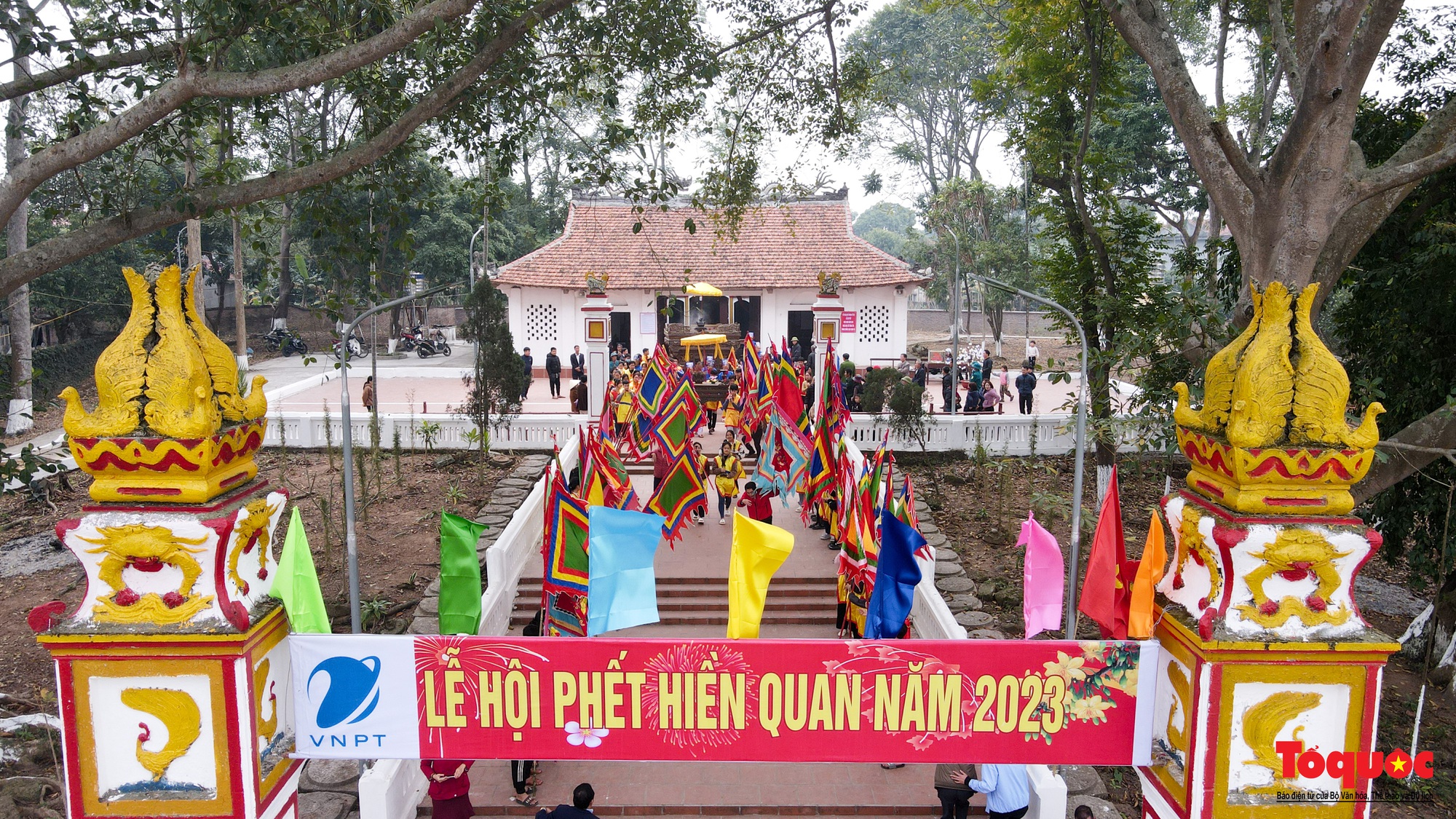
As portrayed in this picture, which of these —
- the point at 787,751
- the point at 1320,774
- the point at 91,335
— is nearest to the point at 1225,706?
the point at 1320,774

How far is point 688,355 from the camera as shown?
2542cm

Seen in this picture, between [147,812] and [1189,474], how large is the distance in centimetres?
542

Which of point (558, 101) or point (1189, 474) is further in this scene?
point (558, 101)

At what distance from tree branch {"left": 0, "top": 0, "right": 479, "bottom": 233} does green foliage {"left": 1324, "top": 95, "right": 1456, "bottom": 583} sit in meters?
8.96

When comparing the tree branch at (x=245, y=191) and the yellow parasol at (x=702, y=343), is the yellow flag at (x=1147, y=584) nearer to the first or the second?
the tree branch at (x=245, y=191)

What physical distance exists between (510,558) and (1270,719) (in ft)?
26.5

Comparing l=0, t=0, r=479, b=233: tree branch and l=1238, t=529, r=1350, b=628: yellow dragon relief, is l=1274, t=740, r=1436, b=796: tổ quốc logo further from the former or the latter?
l=0, t=0, r=479, b=233: tree branch

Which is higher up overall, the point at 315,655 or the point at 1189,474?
the point at 1189,474

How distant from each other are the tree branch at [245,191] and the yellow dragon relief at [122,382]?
2297mm

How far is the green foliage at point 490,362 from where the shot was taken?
52.8 ft

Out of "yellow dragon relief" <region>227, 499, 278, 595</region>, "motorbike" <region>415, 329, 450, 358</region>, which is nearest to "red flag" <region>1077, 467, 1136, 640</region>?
"yellow dragon relief" <region>227, 499, 278, 595</region>

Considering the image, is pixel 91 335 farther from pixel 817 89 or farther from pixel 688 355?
Answer: pixel 817 89

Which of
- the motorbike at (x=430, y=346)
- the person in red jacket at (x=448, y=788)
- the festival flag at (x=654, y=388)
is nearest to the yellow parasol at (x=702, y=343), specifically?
the festival flag at (x=654, y=388)

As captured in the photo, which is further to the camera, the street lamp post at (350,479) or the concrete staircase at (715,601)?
the concrete staircase at (715,601)
